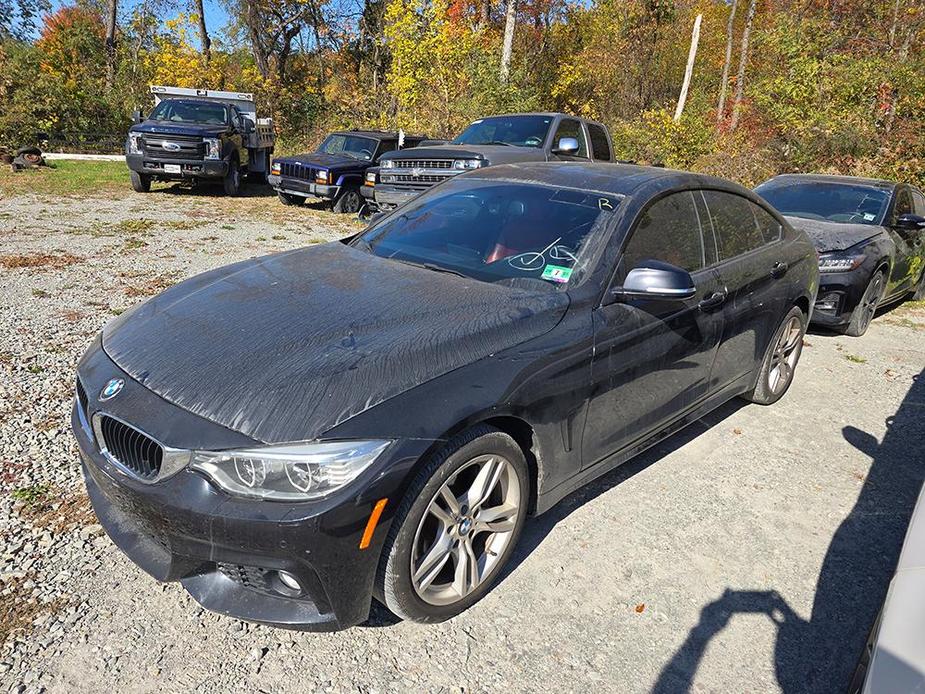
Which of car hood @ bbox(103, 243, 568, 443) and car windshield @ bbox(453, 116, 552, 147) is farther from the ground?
car windshield @ bbox(453, 116, 552, 147)

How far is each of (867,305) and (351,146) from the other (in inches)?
416

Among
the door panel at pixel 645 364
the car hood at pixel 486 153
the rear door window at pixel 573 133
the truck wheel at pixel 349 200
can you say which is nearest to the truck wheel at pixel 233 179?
the truck wheel at pixel 349 200

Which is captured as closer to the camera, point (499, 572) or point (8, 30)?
point (499, 572)

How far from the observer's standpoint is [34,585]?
8.25ft

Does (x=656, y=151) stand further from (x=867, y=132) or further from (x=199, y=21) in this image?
(x=199, y=21)

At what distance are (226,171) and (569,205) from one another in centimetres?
1187

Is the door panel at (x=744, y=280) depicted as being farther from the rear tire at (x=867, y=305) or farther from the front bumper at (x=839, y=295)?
the rear tire at (x=867, y=305)

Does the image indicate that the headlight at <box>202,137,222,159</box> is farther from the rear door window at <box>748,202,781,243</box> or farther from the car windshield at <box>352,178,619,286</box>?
the rear door window at <box>748,202,781,243</box>

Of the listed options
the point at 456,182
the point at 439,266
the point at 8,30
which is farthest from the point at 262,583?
the point at 8,30

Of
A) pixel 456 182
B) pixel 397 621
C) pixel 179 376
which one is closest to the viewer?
pixel 179 376

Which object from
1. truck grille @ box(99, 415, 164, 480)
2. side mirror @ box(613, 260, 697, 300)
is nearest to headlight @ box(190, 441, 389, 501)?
truck grille @ box(99, 415, 164, 480)

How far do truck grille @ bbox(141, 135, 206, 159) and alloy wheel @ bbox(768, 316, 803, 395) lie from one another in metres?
11.8

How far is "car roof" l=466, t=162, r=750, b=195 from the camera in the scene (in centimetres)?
341

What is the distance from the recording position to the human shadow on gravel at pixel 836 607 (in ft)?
7.80
